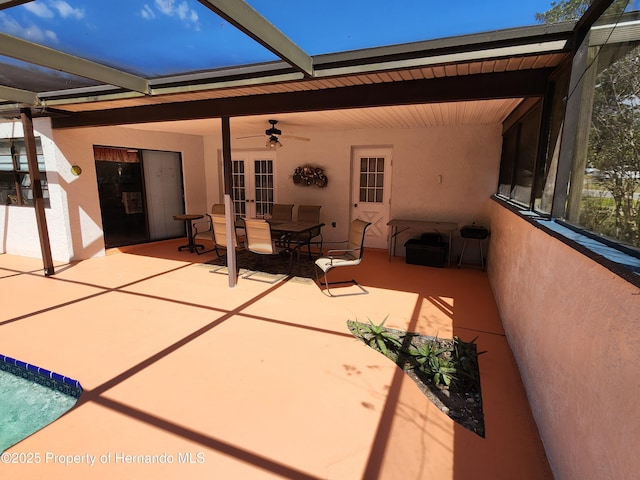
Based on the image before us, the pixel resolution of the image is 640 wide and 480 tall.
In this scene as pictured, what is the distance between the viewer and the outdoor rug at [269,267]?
194 inches

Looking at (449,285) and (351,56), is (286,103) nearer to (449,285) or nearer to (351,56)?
(351,56)

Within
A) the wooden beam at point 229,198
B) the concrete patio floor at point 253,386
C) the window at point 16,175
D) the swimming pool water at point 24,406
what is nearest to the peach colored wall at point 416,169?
the concrete patio floor at point 253,386

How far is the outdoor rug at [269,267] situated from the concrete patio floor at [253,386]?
0.52 meters

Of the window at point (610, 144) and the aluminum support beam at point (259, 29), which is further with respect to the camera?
the aluminum support beam at point (259, 29)

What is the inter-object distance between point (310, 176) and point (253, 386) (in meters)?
4.99

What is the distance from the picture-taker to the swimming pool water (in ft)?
6.63

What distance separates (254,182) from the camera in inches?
301

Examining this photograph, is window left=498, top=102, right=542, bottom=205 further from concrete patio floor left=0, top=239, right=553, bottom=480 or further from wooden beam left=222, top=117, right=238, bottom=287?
wooden beam left=222, top=117, right=238, bottom=287

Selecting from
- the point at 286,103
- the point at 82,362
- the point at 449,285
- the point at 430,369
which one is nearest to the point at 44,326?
the point at 82,362

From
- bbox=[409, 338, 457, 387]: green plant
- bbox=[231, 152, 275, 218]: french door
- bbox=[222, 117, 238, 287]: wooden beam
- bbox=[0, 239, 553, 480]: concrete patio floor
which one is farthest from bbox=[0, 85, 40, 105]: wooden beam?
bbox=[409, 338, 457, 387]: green plant

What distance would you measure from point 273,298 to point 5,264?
503cm

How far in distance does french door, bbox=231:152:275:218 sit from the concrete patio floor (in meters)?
3.57

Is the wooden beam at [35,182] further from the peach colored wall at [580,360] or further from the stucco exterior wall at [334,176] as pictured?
the peach colored wall at [580,360]

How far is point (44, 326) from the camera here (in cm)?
321
